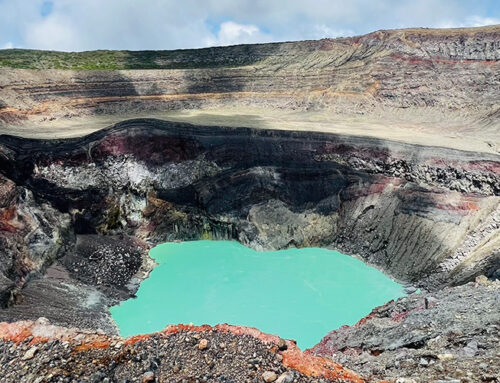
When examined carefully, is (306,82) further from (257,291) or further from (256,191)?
(257,291)

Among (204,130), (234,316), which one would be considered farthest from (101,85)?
(234,316)

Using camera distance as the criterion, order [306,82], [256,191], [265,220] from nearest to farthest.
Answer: [265,220], [256,191], [306,82]

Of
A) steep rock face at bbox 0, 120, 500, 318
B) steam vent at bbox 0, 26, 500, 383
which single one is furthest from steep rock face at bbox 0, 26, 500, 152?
steep rock face at bbox 0, 120, 500, 318

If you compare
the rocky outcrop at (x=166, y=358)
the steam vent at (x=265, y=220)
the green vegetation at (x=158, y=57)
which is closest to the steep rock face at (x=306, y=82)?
the green vegetation at (x=158, y=57)

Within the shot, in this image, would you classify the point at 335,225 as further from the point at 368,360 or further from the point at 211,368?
the point at 211,368

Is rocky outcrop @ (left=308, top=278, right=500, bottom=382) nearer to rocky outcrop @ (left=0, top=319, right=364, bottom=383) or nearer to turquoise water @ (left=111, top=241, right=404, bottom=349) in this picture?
rocky outcrop @ (left=0, top=319, right=364, bottom=383)

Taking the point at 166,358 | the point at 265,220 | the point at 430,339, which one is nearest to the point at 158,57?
the point at 265,220
